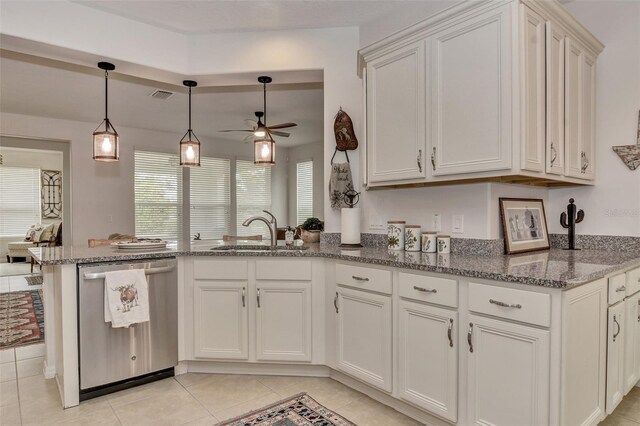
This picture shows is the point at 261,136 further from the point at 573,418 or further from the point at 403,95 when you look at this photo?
the point at 573,418

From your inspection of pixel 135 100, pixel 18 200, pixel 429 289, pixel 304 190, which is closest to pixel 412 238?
pixel 429 289

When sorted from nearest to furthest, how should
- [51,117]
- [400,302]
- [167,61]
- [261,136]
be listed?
[400,302], [167,61], [261,136], [51,117]

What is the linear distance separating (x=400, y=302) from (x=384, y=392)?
1.91 feet

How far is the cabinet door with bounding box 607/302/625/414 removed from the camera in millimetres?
1924

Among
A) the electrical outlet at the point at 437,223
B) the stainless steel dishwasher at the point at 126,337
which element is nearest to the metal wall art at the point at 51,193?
the stainless steel dishwasher at the point at 126,337

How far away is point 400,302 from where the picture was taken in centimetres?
214

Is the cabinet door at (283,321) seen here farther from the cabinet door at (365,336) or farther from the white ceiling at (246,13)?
the white ceiling at (246,13)

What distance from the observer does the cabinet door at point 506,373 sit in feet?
5.22

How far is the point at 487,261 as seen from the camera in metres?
2.11

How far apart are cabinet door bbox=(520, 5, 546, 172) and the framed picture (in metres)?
0.40

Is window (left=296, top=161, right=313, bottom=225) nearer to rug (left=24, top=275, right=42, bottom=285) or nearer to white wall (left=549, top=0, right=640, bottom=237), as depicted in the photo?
rug (left=24, top=275, right=42, bottom=285)

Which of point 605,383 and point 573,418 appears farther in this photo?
point 605,383

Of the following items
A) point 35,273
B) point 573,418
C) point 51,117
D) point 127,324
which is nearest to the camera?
point 573,418

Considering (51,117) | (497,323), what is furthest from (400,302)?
(51,117)
